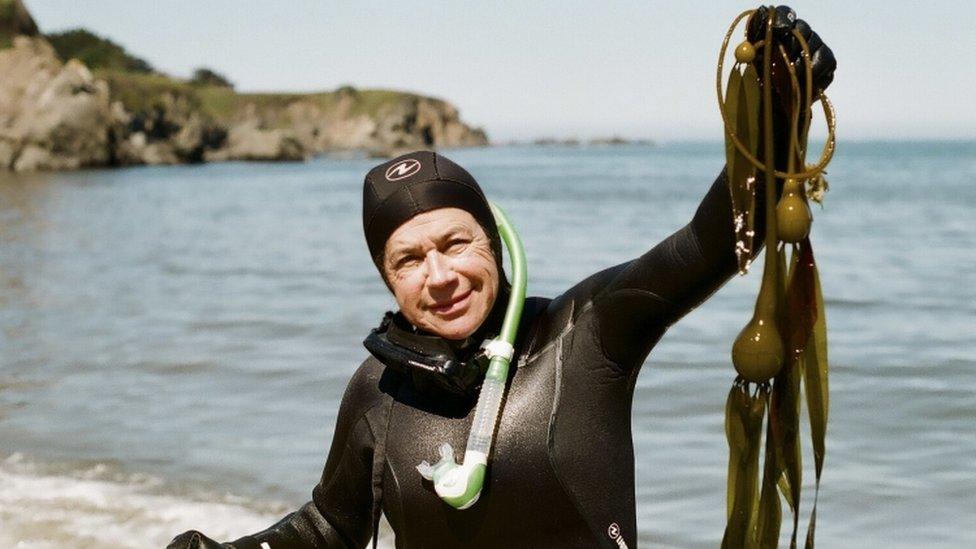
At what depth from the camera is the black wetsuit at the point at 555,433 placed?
270 cm

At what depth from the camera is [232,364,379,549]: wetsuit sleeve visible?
9.92ft

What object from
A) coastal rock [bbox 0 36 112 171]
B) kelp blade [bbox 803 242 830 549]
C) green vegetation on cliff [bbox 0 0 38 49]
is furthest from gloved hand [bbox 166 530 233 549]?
green vegetation on cliff [bbox 0 0 38 49]

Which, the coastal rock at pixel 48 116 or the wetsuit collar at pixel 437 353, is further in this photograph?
the coastal rock at pixel 48 116

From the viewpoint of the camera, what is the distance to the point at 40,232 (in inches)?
924

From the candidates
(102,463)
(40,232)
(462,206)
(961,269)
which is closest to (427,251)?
(462,206)

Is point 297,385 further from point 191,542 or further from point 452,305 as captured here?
point 452,305

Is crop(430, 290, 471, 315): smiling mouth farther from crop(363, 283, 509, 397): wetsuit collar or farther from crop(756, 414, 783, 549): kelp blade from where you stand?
crop(756, 414, 783, 549): kelp blade

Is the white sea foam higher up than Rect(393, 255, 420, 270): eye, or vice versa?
Rect(393, 255, 420, 270): eye

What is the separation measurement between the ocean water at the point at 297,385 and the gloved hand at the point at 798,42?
371 centimetres

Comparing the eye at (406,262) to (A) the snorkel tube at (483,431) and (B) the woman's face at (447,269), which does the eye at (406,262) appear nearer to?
(B) the woman's face at (447,269)

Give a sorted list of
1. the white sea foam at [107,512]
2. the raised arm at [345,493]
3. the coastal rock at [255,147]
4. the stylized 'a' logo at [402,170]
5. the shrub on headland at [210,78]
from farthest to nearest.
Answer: the shrub on headland at [210,78], the coastal rock at [255,147], the white sea foam at [107,512], the raised arm at [345,493], the stylized 'a' logo at [402,170]

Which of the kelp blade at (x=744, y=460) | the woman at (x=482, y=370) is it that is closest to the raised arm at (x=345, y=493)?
the woman at (x=482, y=370)

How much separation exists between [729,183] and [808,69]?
10.3 inches

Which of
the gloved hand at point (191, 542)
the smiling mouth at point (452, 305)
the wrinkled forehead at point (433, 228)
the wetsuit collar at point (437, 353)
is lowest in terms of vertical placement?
the gloved hand at point (191, 542)
